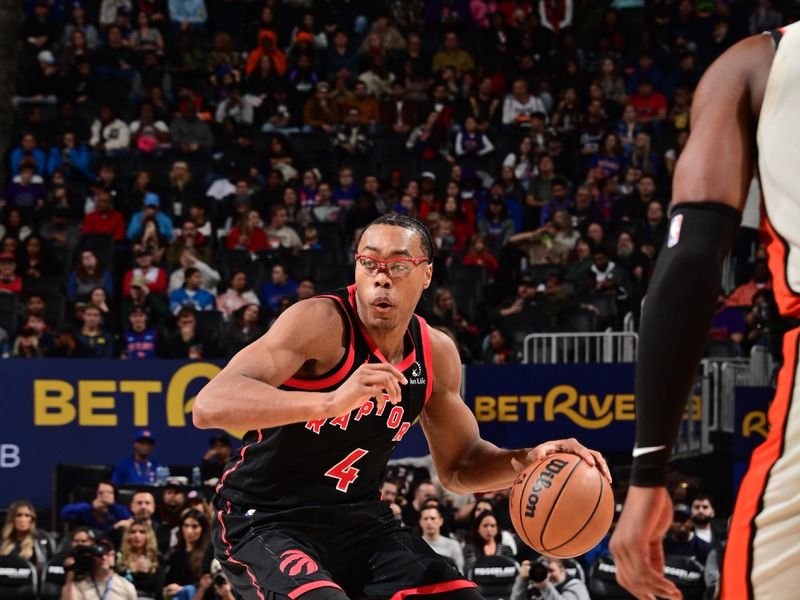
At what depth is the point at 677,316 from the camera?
2.24m

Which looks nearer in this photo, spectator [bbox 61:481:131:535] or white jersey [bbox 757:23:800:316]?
white jersey [bbox 757:23:800:316]

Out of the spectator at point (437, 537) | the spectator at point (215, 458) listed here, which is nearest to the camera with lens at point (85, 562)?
the spectator at point (215, 458)

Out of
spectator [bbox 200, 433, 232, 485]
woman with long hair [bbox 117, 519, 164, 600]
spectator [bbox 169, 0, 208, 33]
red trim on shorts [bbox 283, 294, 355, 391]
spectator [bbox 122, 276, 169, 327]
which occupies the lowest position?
woman with long hair [bbox 117, 519, 164, 600]

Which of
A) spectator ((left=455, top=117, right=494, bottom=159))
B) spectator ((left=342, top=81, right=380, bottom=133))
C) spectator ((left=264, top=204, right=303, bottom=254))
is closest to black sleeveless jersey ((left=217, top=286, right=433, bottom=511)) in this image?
spectator ((left=264, top=204, right=303, bottom=254))

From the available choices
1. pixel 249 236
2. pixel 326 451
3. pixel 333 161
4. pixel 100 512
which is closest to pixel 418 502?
pixel 100 512

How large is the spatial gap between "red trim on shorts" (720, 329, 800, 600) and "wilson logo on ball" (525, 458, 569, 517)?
2.06 metres

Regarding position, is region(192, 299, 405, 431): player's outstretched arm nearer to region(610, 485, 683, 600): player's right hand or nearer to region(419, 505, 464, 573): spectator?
region(610, 485, 683, 600): player's right hand

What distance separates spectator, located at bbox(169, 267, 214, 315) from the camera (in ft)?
49.3

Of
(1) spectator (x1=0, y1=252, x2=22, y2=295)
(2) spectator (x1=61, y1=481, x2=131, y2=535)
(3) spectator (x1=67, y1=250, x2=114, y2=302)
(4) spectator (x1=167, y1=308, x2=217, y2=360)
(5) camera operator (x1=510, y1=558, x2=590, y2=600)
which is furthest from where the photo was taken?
(3) spectator (x1=67, y1=250, x2=114, y2=302)

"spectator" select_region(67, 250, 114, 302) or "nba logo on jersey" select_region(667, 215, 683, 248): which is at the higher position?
"nba logo on jersey" select_region(667, 215, 683, 248)

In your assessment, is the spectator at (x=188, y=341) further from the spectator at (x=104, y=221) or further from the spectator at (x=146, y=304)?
the spectator at (x=104, y=221)

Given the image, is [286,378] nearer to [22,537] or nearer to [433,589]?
[433,589]

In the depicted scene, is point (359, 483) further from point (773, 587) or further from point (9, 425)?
point (9, 425)

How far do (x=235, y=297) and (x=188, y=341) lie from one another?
116 cm
